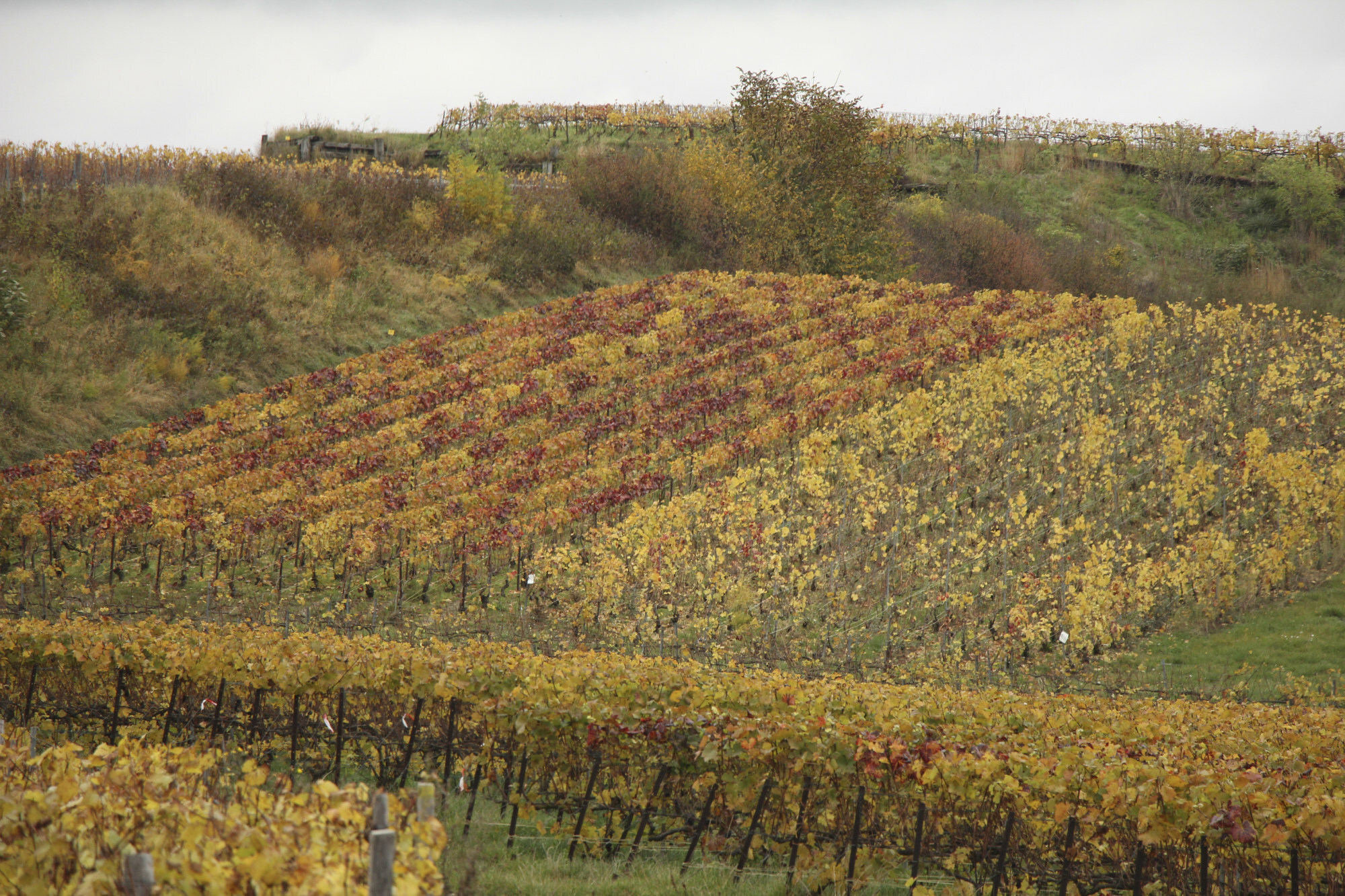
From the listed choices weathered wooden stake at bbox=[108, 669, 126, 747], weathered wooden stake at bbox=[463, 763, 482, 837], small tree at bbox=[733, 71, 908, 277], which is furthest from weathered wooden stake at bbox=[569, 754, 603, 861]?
small tree at bbox=[733, 71, 908, 277]

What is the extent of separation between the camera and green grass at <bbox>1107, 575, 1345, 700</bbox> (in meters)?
11.9

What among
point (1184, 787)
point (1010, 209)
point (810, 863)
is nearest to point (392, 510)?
point (810, 863)

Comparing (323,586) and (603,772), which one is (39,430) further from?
(603,772)

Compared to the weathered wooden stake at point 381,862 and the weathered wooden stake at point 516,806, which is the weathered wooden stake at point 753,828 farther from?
the weathered wooden stake at point 381,862

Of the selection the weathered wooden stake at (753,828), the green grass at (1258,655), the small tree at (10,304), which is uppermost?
the small tree at (10,304)

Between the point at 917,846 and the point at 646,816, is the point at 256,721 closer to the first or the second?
the point at 646,816

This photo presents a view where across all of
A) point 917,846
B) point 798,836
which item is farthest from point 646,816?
point 917,846

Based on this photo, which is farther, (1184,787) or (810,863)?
(810,863)

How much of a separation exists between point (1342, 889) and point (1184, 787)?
4.27 ft

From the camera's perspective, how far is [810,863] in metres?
6.60

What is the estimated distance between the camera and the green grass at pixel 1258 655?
11938 millimetres

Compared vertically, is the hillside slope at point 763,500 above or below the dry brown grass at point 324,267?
below

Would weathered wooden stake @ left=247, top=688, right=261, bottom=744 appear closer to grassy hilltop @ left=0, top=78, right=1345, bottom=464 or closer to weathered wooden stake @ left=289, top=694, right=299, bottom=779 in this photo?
weathered wooden stake @ left=289, top=694, right=299, bottom=779

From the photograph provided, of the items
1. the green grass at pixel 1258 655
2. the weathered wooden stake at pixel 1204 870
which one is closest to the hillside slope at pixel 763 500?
the green grass at pixel 1258 655
